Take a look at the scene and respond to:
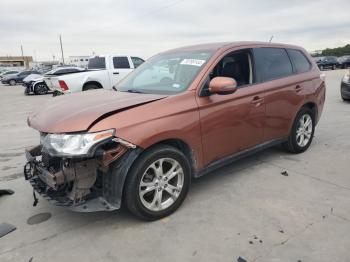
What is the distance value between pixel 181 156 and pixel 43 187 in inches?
56.1

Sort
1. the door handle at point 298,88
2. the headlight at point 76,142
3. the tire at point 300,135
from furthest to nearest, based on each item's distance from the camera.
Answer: the tire at point 300,135
the door handle at point 298,88
the headlight at point 76,142

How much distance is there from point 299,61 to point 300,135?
45.8 inches

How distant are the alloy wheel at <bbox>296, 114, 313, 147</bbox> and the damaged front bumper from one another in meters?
3.18

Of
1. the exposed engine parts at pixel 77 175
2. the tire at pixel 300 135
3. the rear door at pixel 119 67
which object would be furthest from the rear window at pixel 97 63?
the exposed engine parts at pixel 77 175

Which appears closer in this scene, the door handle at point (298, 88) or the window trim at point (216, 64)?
the window trim at point (216, 64)

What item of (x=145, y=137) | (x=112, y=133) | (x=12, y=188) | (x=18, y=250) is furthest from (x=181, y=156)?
(x=12, y=188)

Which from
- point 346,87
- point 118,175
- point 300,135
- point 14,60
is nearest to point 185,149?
point 118,175

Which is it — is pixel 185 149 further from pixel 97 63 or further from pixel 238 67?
pixel 97 63

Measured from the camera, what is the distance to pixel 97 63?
13516 mm

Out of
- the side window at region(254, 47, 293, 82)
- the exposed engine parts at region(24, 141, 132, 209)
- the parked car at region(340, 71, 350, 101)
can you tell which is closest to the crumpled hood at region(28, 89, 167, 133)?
the exposed engine parts at region(24, 141, 132, 209)

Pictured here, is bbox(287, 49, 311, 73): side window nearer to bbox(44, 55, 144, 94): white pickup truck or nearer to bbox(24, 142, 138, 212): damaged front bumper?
bbox(24, 142, 138, 212): damaged front bumper

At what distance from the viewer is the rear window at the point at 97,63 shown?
13.2m

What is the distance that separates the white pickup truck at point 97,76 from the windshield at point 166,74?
7.31 metres

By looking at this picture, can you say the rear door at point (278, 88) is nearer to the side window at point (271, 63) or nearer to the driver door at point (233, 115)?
the side window at point (271, 63)
